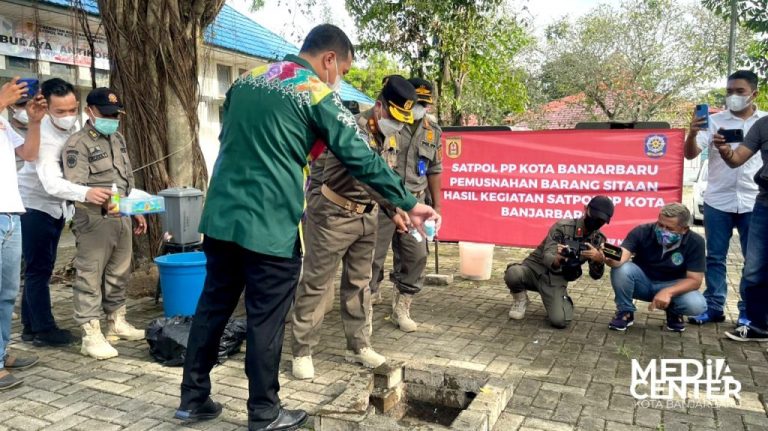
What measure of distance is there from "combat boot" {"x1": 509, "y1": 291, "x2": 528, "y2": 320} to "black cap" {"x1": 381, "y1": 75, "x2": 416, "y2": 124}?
2.21m

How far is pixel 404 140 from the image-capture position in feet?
16.1

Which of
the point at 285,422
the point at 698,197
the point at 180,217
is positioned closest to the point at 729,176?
the point at 285,422

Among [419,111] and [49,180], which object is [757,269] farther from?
[49,180]

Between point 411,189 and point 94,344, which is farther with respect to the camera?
point 411,189

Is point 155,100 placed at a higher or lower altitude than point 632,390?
higher

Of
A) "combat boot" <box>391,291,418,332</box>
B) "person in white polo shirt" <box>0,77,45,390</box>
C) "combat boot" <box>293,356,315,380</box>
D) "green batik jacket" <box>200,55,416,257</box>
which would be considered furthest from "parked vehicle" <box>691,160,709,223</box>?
"person in white polo shirt" <box>0,77,45,390</box>

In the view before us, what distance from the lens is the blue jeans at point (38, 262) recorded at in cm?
434

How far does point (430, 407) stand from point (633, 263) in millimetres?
2520

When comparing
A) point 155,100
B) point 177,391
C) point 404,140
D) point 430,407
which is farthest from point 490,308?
point 155,100

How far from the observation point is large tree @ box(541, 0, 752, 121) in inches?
953

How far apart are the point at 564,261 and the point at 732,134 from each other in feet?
5.47

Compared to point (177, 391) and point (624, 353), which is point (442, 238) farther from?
point (177, 391)

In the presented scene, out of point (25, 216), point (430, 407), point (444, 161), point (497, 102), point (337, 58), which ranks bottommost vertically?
point (430, 407)

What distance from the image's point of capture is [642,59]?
984 inches
